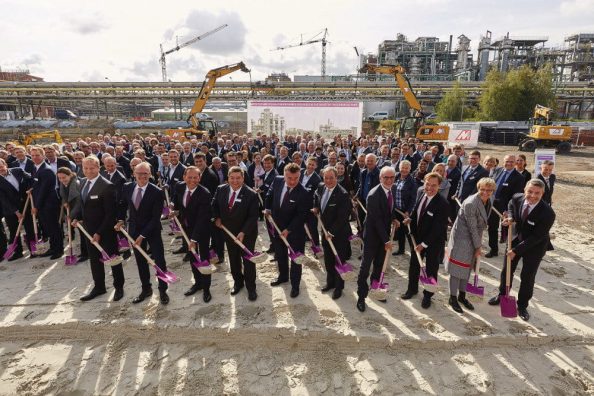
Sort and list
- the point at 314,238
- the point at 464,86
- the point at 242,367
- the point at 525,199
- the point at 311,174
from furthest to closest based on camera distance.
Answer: the point at 464,86
the point at 311,174
the point at 314,238
the point at 525,199
the point at 242,367

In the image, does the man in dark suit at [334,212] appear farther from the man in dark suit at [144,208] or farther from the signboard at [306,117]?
the signboard at [306,117]

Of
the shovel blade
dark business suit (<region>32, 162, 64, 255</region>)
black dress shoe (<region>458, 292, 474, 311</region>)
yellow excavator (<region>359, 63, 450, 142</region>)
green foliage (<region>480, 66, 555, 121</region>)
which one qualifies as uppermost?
green foliage (<region>480, 66, 555, 121</region>)

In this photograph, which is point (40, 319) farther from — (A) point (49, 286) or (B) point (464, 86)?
(B) point (464, 86)

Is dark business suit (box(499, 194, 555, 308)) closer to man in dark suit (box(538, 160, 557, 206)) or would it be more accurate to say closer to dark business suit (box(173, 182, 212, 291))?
man in dark suit (box(538, 160, 557, 206))

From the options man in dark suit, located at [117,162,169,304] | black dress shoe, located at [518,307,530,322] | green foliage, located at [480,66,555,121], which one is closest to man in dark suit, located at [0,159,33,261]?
man in dark suit, located at [117,162,169,304]

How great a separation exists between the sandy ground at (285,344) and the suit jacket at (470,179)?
87.2 inches

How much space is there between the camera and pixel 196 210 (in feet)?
15.5

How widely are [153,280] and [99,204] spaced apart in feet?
5.79

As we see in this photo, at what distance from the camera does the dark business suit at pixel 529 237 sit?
4.09 meters

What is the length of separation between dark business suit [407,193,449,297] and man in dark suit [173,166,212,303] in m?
2.97

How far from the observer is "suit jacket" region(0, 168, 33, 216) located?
604 cm

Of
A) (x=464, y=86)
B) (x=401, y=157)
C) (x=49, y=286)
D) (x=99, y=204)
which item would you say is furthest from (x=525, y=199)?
(x=464, y=86)

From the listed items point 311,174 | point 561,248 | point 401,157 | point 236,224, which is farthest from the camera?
point 401,157

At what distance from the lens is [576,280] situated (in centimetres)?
568
